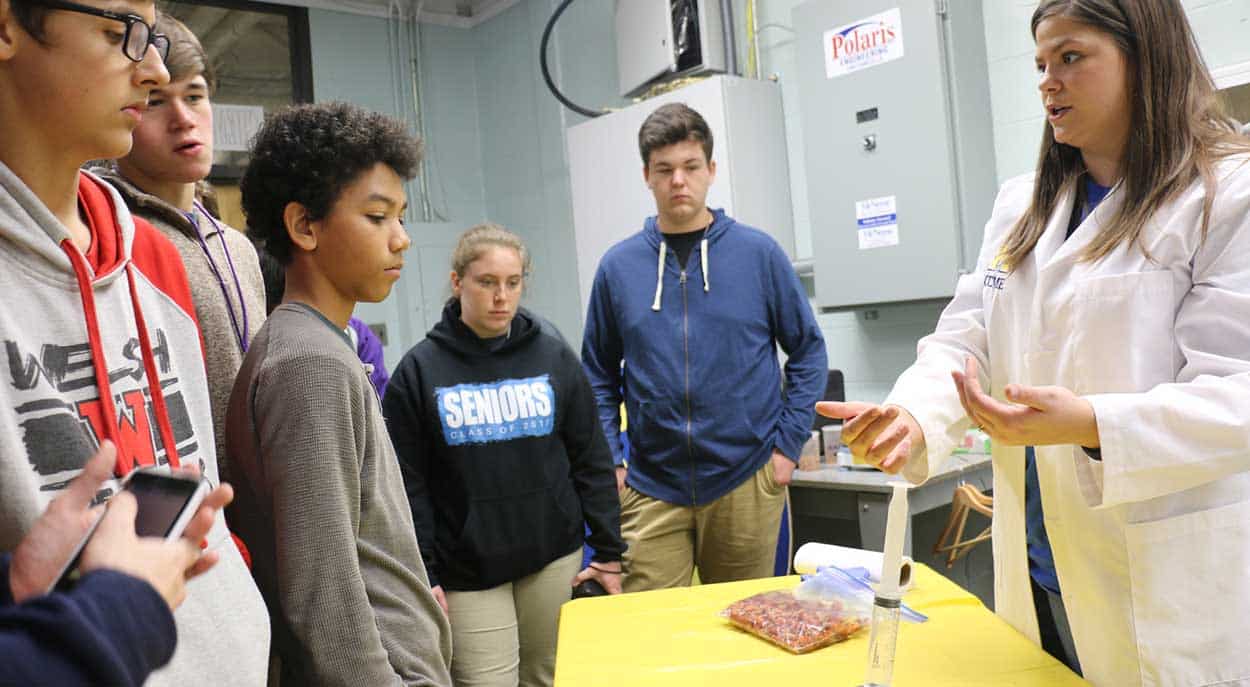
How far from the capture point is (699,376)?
2.45 meters

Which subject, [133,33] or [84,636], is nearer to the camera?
[84,636]

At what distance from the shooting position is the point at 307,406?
3.70 feet

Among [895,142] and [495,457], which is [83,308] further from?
[895,142]

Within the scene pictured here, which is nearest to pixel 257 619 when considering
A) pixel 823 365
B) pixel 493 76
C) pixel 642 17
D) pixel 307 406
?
pixel 307 406

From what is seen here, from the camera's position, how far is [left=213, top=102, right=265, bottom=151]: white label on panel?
15.9 feet

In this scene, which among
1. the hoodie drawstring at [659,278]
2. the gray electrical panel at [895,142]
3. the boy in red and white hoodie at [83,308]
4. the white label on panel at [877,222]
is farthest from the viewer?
the white label on panel at [877,222]

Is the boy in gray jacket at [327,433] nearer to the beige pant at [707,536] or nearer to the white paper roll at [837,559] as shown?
the white paper roll at [837,559]

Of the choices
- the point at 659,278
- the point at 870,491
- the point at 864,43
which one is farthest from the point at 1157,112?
the point at 864,43

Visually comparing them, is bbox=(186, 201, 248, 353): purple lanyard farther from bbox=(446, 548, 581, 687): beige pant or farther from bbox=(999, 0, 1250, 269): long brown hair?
bbox=(999, 0, 1250, 269): long brown hair

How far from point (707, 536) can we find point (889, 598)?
140 centimetres

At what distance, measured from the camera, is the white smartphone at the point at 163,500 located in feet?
2.33

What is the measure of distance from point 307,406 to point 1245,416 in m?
1.18

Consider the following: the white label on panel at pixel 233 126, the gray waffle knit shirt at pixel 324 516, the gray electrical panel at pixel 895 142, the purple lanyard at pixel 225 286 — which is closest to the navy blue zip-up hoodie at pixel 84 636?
the gray waffle knit shirt at pixel 324 516

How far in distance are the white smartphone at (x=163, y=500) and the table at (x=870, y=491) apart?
232 centimetres
